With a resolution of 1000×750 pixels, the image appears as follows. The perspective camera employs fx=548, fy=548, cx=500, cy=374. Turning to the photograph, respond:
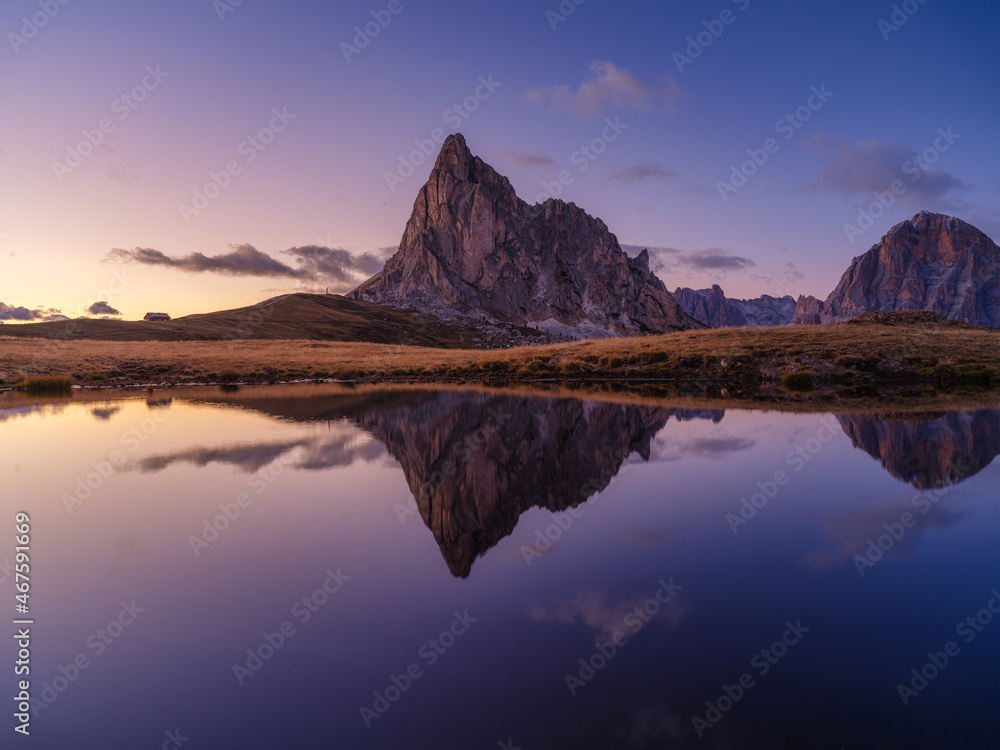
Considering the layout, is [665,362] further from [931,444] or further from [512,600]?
[512,600]

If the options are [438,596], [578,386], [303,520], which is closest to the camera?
[438,596]

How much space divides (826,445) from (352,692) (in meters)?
16.7

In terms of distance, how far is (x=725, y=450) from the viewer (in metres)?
17.2

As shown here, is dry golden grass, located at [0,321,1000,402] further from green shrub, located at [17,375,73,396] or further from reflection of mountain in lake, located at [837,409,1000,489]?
reflection of mountain in lake, located at [837,409,1000,489]

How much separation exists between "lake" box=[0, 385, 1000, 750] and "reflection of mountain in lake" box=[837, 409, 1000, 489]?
0.16 meters

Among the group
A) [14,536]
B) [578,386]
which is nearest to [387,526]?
[14,536]

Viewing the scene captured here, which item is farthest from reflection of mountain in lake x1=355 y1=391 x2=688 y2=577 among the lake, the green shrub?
the green shrub

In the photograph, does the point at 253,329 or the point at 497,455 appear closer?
the point at 497,455

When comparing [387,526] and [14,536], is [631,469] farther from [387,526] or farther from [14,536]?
[14,536]

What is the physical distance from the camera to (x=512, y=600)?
734 centimetres

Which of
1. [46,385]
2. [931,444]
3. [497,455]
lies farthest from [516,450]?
[46,385]

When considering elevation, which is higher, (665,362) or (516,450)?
(665,362)

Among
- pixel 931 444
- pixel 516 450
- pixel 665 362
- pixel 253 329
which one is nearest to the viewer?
pixel 931 444

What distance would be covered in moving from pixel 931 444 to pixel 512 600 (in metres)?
16.2
